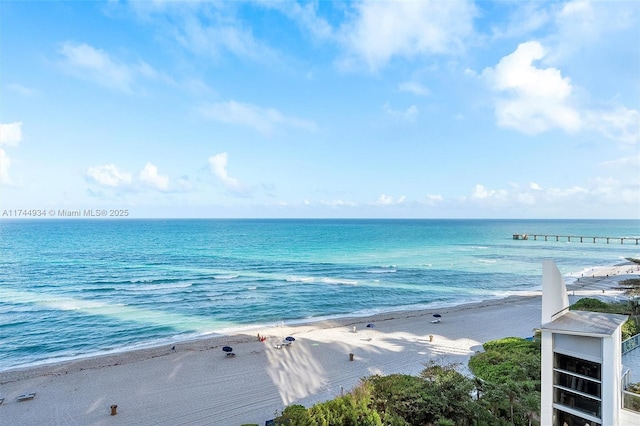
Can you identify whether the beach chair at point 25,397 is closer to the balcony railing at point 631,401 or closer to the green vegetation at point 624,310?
the balcony railing at point 631,401

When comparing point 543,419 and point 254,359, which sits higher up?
point 543,419

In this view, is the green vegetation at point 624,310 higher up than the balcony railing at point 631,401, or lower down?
lower down

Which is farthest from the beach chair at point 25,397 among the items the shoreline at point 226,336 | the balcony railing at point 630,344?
the balcony railing at point 630,344

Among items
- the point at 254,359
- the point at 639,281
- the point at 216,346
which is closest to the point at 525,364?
the point at 639,281

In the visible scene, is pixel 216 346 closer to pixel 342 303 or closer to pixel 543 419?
pixel 342 303

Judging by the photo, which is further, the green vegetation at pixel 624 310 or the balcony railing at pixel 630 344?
the green vegetation at pixel 624 310

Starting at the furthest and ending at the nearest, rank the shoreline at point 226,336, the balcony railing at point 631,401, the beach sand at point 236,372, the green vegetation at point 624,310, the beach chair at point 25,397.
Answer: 1. the shoreline at point 226,336
2. the green vegetation at point 624,310
3. the beach chair at point 25,397
4. the beach sand at point 236,372
5. the balcony railing at point 631,401
